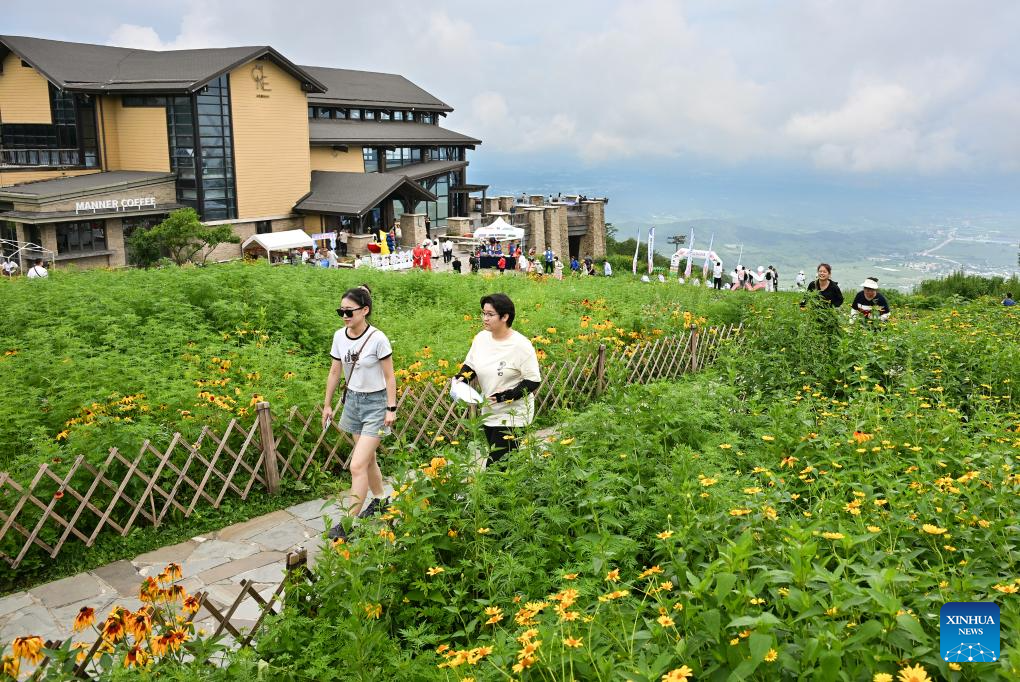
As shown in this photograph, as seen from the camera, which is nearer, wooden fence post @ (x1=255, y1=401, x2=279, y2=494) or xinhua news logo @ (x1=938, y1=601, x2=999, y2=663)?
xinhua news logo @ (x1=938, y1=601, x2=999, y2=663)

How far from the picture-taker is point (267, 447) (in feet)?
25.5

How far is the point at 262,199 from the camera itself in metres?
38.4

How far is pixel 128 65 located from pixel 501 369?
3982 cm

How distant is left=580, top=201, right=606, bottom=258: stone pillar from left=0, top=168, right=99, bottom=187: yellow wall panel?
106 ft

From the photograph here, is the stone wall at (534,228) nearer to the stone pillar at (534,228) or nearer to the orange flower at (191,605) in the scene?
the stone pillar at (534,228)

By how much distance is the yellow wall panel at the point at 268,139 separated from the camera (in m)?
37.0

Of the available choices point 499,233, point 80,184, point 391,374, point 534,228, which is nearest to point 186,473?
point 391,374

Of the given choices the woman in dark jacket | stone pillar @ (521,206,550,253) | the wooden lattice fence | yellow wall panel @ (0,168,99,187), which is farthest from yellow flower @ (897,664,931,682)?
stone pillar @ (521,206,550,253)

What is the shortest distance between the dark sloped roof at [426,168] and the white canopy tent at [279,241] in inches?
409

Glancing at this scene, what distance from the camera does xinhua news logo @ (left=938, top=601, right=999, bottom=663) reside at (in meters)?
2.85

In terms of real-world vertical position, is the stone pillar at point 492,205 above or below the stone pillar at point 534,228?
above

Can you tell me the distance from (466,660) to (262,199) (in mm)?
38212

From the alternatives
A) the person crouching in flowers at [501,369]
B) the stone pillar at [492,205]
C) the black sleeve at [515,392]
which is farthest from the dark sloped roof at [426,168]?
the black sleeve at [515,392]

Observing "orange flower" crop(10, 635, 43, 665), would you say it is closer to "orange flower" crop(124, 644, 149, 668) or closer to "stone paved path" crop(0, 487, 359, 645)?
"orange flower" crop(124, 644, 149, 668)
